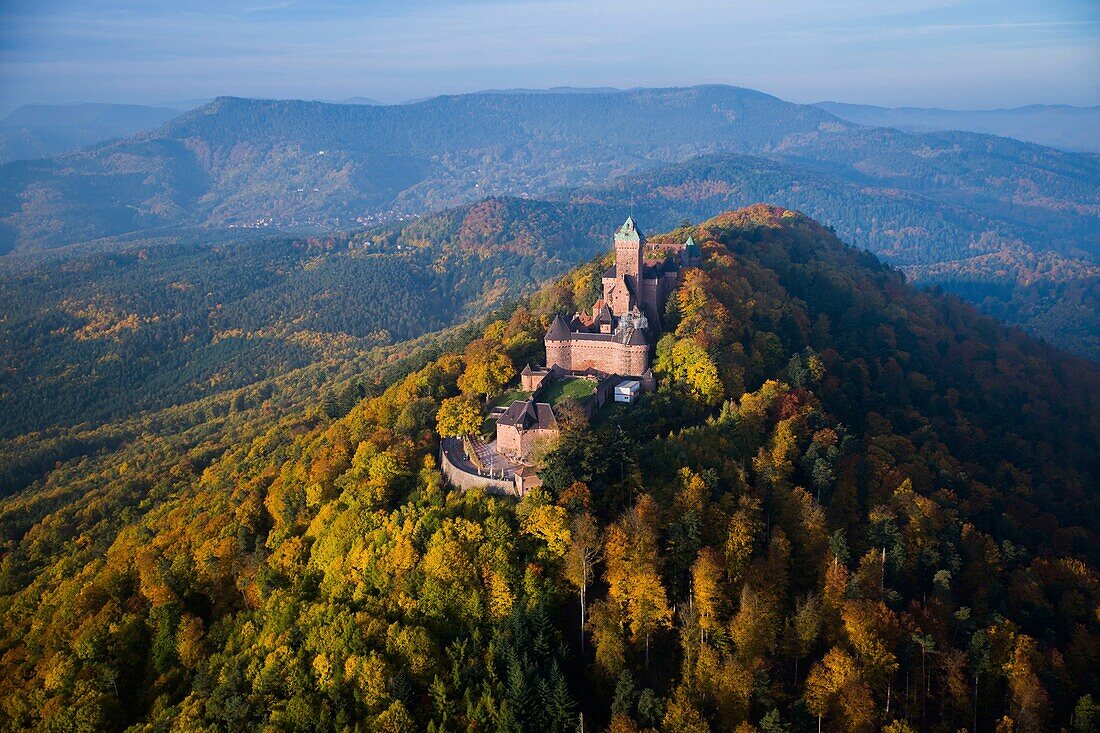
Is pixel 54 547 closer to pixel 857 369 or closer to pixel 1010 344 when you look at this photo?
pixel 857 369

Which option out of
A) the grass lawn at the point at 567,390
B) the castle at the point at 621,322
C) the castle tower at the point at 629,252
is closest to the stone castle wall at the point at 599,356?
the castle at the point at 621,322

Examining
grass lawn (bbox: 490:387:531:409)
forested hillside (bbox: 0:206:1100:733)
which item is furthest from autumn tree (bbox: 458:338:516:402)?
forested hillside (bbox: 0:206:1100:733)

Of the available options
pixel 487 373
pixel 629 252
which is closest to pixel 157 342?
pixel 487 373

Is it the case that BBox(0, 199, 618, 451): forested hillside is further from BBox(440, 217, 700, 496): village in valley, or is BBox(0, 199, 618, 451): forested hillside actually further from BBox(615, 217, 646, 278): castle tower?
BBox(615, 217, 646, 278): castle tower

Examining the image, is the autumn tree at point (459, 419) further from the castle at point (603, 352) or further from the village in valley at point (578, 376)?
the castle at point (603, 352)

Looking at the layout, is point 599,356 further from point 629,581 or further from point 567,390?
point 629,581

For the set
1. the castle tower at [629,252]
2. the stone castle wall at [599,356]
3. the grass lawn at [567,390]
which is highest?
the castle tower at [629,252]

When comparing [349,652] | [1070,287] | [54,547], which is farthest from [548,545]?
[1070,287]
